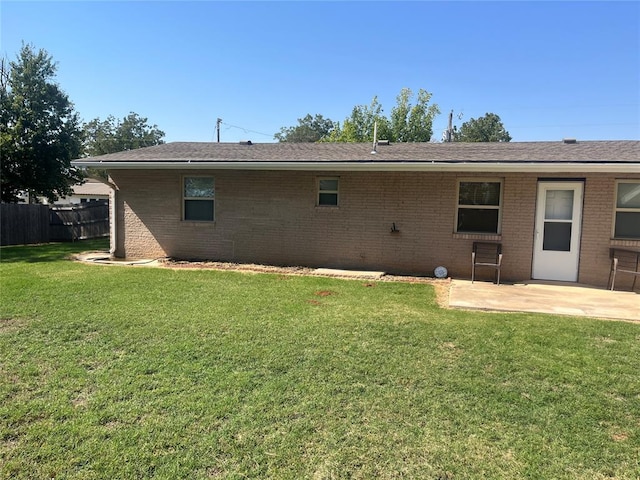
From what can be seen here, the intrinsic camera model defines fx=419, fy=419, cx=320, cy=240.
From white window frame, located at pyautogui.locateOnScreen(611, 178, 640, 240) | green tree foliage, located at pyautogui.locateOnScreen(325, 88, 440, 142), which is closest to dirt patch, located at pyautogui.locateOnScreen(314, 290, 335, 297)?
white window frame, located at pyautogui.locateOnScreen(611, 178, 640, 240)

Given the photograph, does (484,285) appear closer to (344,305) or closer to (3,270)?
(344,305)

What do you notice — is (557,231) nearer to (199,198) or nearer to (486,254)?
(486,254)

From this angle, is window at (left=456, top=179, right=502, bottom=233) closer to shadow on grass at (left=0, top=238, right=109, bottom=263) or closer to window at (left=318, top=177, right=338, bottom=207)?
window at (left=318, top=177, right=338, bottom=207)

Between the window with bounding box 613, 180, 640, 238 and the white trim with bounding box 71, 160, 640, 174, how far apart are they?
634 mm

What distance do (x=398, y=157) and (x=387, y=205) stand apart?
115cm

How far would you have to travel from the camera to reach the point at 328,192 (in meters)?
10.4

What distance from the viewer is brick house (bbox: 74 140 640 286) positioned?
866 cm

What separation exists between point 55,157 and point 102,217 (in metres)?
3.96

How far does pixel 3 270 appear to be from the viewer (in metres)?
9.61

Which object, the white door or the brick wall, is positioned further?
the brick wall

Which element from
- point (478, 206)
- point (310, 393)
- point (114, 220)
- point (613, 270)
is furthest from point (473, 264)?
point (114, 220)

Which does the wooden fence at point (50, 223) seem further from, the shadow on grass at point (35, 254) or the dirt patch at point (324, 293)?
the dirt patch at point (324, 293)

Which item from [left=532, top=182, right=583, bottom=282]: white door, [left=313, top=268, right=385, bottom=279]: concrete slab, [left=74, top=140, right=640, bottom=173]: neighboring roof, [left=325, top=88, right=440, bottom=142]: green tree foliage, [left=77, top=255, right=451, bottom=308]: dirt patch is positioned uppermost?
[left=325, top=88, right=440, bottom=142]: green tree foliage

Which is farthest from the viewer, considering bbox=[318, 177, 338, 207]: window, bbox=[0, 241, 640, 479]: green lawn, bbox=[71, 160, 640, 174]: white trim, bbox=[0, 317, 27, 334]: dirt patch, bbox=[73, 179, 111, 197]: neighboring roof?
bbox=[73, 179, 111, 197]: neighboring roof
